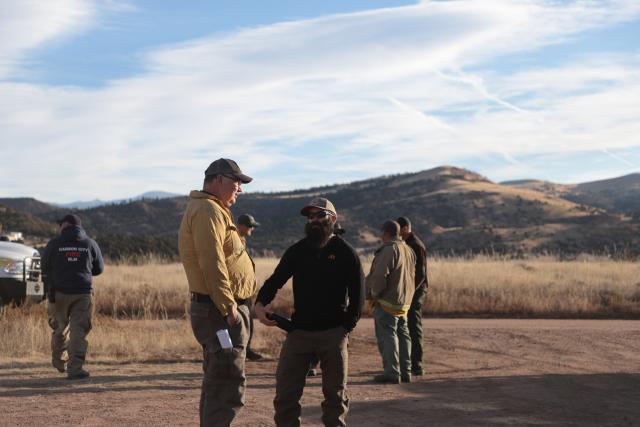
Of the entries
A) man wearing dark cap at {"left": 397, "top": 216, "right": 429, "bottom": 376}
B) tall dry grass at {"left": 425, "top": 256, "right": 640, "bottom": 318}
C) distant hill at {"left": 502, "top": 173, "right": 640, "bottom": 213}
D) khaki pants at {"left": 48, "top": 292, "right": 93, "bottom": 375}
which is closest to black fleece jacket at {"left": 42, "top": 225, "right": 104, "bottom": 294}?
khaki pants at {"left": 48, "top": 292, "right": 93, "bottom": 375}

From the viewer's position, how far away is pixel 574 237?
61375mm

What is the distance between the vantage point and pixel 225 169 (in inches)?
257

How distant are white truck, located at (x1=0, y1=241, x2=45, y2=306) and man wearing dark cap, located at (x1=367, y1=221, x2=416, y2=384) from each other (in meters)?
7.30

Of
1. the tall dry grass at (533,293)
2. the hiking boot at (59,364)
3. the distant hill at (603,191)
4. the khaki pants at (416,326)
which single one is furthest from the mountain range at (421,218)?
the hiking boot at (59,364)

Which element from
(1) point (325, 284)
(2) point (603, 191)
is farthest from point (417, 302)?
(2) point (603, 191)

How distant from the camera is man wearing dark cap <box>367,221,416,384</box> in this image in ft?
35.0

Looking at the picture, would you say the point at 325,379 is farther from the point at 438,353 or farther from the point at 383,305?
the point at 438,353

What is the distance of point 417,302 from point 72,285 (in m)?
4.54

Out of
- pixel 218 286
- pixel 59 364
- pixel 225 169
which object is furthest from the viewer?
pixel 59 364

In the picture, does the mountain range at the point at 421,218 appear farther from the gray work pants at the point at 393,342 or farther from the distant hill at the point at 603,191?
the gray work pants at the point at 393,342

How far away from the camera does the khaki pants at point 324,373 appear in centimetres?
664

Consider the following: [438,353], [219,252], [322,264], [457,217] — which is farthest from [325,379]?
[457,217]

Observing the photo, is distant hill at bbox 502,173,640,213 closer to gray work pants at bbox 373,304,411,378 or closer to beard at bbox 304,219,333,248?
gray work pants at bbox 373,304,411,378

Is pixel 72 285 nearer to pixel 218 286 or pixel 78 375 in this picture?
pixel 78 375
